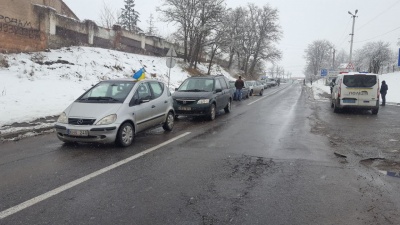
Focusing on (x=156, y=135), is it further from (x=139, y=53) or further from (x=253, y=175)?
(x=139, y=53)

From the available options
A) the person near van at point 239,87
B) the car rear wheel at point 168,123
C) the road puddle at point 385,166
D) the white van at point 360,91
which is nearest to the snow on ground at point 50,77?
the car rear wheel at point 168,123

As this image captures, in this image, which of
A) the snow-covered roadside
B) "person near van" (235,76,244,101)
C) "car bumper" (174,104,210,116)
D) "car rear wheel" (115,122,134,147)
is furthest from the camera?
"person near van" (235,76,244,101)

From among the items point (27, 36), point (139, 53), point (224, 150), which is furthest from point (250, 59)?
point (224, 150)

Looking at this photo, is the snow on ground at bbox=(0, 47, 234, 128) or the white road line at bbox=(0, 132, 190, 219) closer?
the white road line at bbox=(0, 132, 190, 219)

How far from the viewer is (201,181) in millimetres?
4961

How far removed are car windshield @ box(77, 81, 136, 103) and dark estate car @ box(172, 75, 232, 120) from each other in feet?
12.8

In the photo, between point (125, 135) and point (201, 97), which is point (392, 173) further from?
point (201, 97)

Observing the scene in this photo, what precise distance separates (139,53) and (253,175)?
2981cm

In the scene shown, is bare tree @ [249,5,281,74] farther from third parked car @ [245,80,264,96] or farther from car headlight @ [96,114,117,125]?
car headlight @ [96,114,117,125]

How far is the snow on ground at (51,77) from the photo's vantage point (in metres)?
12.1

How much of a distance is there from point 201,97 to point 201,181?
23.5 feet

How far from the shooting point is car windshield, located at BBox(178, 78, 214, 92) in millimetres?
12844

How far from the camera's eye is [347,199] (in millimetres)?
4352

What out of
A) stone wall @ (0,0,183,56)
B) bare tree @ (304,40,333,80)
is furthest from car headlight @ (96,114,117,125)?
bare tree @ (304,40,333,80)
